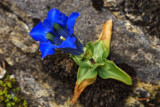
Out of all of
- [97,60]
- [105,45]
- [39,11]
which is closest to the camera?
[97,60]

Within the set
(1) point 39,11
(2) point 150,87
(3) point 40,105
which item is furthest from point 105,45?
(3) point 40,105

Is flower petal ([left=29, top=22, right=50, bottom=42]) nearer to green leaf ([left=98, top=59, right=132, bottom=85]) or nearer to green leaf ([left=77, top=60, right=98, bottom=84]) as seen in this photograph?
green leaf ([left=77, top=60, right=98, bottom=84])

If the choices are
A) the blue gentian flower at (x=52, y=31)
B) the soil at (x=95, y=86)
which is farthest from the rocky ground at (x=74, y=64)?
the blue gentian flower at (x=52, y=31)

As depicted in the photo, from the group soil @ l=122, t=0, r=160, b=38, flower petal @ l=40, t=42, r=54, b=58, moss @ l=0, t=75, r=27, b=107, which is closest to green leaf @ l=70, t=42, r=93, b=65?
flower petal @ l=40, t=42, r=54, b=58

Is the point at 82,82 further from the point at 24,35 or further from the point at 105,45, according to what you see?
the point at 24,35

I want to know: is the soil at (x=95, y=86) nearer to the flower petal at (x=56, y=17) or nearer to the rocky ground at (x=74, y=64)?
the rocky ground at (x=74, y=64)
